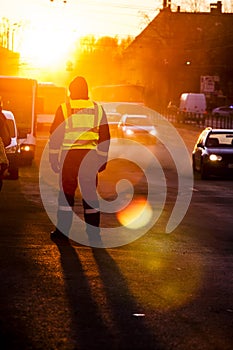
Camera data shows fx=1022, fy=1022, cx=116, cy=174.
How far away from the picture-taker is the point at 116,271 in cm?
955

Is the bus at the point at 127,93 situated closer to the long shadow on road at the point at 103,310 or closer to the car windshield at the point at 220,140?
the car windshield at the point at 220,140

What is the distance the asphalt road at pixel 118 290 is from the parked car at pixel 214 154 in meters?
13.0

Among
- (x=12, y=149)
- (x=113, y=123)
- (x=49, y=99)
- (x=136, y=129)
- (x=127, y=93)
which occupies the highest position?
(x=49, y=99)

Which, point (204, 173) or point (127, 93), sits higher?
point (127, 93)

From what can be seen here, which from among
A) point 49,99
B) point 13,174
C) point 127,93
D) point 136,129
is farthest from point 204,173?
point 127,93

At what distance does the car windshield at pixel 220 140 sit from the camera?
28.7m

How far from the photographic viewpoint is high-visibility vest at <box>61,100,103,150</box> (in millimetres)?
11594

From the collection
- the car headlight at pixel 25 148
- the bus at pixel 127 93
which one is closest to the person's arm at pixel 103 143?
the car headlight at pixel 25 148

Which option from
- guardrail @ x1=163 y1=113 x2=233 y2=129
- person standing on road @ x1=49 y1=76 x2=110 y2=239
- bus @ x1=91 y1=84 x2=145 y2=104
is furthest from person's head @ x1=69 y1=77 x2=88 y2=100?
bus @ x1=91 y1=84 x2=145 y2=104

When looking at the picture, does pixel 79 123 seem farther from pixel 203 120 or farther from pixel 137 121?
pixel 203 120

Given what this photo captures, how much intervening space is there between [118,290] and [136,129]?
3432 cm

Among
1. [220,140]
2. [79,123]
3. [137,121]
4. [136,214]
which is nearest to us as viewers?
[79,123]

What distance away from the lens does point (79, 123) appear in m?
11.6

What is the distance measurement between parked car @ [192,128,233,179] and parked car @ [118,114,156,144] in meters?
12.5
